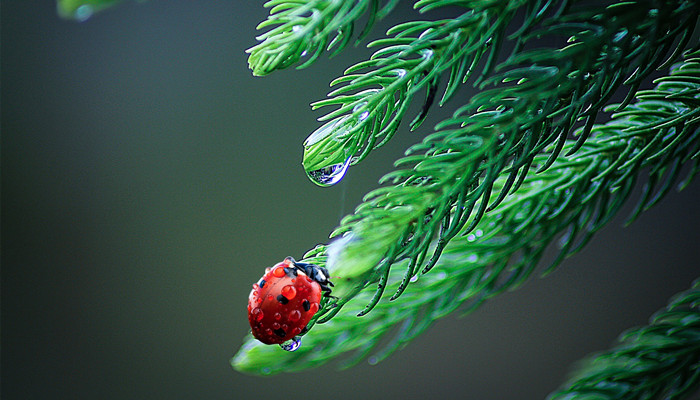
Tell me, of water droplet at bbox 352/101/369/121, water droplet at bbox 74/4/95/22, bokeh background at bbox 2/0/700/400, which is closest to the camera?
water droplet at bbox 74/4/95/22

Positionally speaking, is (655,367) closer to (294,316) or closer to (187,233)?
(294,316)

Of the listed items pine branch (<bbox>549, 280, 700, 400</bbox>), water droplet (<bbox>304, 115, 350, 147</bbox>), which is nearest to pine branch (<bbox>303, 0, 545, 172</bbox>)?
water droplet (<bbox>304, 115, 350, 147</bbox>)

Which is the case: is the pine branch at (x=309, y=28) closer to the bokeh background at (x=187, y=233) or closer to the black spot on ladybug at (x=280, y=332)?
the black spot on ladybug at (x=280, y=332)

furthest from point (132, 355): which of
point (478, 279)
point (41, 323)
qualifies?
point (478, 279)

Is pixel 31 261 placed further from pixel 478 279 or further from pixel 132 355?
pixel 478 279

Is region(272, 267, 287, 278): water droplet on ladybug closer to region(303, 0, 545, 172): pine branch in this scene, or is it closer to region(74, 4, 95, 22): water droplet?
region(303, 0, 545, 172): pine branch

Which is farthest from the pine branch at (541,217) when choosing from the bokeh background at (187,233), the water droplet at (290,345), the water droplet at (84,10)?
the bokeh background at (187,233)
